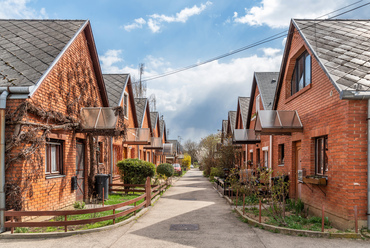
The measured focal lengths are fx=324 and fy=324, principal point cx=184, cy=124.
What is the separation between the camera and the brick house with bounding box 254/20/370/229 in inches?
314

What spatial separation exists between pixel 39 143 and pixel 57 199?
2.36 metres

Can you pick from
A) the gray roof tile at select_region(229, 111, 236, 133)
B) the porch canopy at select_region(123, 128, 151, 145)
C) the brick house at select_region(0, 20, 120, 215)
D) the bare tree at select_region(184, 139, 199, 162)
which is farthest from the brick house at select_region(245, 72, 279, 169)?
the bare tree at select_region(184, 139, 199, 162)

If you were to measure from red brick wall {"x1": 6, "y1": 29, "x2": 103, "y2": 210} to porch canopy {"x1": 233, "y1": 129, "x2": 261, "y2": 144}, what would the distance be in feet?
29.0

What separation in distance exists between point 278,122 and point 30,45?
8840 millimetres

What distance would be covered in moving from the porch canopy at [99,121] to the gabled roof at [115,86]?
563cm

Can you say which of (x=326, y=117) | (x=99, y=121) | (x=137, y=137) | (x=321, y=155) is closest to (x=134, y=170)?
(x=137, y=137)

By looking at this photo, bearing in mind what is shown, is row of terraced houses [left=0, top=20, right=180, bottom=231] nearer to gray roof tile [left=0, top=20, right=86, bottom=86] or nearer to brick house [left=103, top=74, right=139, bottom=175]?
gray roof tile [left=0, top=20, right=86, bottom=86]

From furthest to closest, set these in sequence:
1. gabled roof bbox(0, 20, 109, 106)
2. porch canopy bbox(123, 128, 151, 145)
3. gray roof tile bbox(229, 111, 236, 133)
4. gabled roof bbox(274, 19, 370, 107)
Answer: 1. gray roof tile bbox(229, 111, 236, 133)
2. porch canopy bbox(123, 128, 151, 145)
3. gabled roof bbox(0, 20, 109, 106)
4. gabled roof bbox(274, 19, 370, 107)

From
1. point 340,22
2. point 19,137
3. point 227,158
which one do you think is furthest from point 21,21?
point 227,158

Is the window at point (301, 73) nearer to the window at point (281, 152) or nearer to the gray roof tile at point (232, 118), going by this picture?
the window at point (281, 152)

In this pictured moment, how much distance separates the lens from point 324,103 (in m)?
9.50

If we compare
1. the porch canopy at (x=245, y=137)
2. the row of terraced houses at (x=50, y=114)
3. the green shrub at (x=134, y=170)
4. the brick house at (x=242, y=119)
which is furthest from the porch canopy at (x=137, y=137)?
the brick house at (x=242, y=119)

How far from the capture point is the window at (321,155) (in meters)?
9.71

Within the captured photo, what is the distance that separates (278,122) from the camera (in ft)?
38.0
